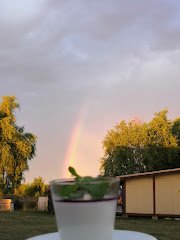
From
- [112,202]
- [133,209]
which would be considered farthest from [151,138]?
[112,202]

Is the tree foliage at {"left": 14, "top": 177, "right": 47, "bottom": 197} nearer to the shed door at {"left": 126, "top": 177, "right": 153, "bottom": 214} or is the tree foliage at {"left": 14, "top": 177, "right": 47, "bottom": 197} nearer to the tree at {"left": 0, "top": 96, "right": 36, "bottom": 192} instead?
the tree at {"left": 0, "top": 96, "right": 36, "bottom": 192}

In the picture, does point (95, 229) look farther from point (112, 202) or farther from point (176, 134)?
point (176, 134)

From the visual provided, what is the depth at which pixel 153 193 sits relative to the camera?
24953mm

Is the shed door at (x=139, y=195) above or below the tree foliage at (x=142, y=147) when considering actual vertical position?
below

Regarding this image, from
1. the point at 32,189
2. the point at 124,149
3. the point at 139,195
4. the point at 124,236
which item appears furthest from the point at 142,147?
the point at 124,236

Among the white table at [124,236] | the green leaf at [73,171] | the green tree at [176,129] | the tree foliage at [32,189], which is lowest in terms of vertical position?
the white table at [124,236]

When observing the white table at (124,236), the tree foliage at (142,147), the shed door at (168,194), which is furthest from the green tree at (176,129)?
the white table at (124,236)

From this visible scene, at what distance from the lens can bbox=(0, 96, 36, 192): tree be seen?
39875mm

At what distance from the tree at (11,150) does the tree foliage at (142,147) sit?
7.50m

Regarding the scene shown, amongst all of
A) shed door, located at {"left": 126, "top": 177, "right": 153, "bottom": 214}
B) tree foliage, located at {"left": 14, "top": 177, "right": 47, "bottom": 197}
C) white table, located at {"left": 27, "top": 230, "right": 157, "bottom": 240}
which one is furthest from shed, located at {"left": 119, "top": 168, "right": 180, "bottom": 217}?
white table, located at {"left": 27, "top": 230, "right": 157, "bottom": 240}

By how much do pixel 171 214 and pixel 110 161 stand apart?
68.3ft

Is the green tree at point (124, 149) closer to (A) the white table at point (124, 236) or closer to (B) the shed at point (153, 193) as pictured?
(B) the shed at point (153, 193)

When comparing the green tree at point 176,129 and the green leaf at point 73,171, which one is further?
the green tree at point 176,129

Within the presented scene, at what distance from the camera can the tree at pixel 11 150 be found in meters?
39.9
